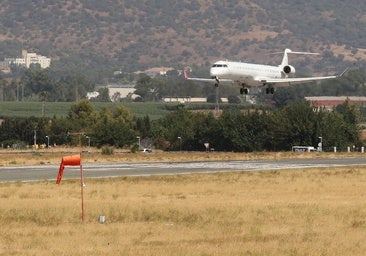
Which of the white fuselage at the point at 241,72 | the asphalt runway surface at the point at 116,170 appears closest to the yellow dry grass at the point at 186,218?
the asphalt runway surface at the point at 116,170

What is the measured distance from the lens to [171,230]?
1700 inches

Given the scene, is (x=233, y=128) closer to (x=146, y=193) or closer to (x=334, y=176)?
(x=334, y=176)

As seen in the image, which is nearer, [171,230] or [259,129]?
[171,230]

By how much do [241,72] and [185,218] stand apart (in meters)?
72.5

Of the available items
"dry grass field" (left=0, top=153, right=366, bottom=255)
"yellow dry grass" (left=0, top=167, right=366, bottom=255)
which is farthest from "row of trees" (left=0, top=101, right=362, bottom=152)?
"yellow dry grass" (left=0, top=167, right=366, bottom=255)

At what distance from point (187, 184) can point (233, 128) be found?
96093mm

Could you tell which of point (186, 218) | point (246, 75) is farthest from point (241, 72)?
point (186, 218)

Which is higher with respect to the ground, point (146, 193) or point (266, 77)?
point (266, 77)

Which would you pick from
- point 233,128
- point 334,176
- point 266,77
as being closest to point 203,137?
point 233,128

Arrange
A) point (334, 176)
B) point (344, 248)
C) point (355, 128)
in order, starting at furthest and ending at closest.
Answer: point (355, 128) → point (334, 176) → point (344, 248)

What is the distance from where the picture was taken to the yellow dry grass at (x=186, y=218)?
3875cm

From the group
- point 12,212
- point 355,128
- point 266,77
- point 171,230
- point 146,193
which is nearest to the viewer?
point 171,230

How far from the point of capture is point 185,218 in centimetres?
4734

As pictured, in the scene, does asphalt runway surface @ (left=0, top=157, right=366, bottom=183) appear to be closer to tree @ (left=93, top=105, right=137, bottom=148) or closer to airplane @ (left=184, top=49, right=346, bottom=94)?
airplane @ (left=184, top=49, right=346, bottom=94)
